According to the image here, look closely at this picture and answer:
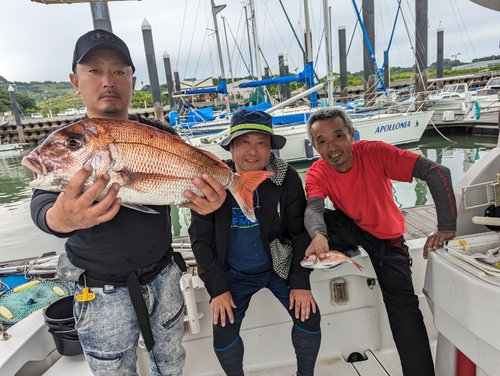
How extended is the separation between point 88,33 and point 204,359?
2394mm

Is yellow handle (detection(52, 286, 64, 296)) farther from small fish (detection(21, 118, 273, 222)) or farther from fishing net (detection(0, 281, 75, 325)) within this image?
small fish (detection(21, 118, 273, 222))

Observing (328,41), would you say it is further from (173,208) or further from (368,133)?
(173,208)

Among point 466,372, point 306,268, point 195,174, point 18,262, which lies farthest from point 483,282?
point 18,262

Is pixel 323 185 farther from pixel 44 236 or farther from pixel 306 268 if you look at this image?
pixel 44 236

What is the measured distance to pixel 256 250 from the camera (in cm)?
223

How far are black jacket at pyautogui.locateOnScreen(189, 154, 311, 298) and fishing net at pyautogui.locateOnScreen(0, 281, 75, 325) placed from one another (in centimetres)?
175

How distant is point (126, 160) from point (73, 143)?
0.69ft

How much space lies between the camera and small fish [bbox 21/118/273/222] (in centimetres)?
128

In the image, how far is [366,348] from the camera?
106 inches

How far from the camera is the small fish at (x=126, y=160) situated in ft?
4.18

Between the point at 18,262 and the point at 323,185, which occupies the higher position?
the point at 323,185

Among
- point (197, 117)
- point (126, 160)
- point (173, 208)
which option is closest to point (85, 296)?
point (126, 160)

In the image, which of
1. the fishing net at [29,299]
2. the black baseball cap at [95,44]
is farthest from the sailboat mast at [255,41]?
the black baseball cap at [95,44]

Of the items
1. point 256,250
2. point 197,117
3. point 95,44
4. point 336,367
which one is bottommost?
point 336,367
